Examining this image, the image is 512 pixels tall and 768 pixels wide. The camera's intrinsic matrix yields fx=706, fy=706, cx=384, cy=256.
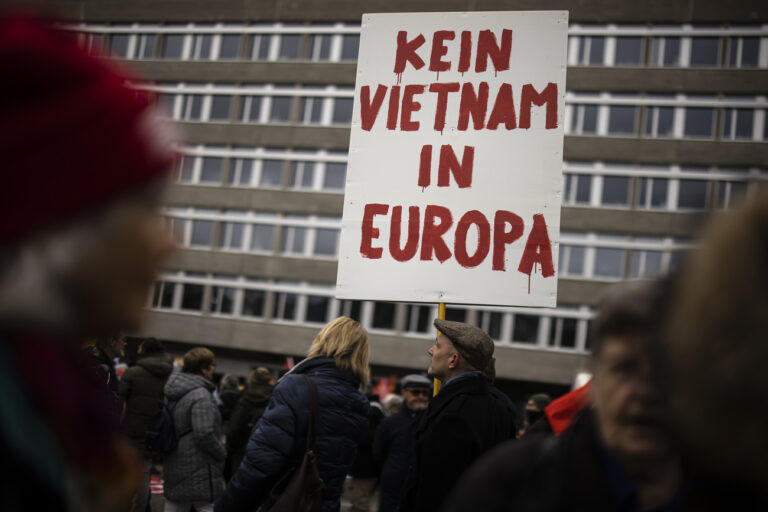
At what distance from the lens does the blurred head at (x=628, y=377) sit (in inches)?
47.7

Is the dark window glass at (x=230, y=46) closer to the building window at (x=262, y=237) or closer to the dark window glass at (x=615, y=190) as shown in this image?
the building window at (x=262, y=237)

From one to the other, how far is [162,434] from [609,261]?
26.0 m

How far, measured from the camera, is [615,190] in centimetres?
2934

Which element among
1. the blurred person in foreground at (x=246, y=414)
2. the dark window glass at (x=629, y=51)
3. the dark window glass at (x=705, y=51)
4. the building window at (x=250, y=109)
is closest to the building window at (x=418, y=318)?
the building window at (x=250, y=109)

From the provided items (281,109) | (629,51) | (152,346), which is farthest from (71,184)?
(281,109)

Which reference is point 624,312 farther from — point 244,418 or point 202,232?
point 202,232

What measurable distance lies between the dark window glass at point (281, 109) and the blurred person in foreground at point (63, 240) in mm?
32574

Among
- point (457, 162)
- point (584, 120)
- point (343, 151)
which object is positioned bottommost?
point (457, 162)

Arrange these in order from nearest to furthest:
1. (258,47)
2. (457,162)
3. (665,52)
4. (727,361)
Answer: (727,361)
(457,162)
(665,52)
(258,47)

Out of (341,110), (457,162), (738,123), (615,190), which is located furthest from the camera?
(341,110)

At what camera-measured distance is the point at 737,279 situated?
928 millimetres

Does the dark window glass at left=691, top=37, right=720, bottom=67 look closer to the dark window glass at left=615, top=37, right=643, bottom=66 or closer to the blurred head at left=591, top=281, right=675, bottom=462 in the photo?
the dark window glass at left=615, top=37, right=643, bottom=66

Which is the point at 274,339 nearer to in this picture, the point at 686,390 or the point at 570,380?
the point at 570,380

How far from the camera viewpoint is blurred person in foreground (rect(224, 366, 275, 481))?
24.2 ft
